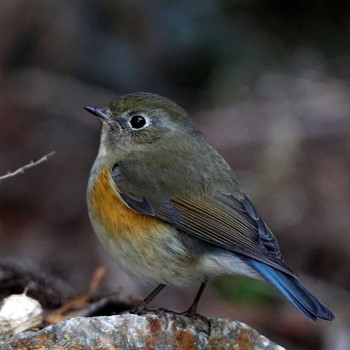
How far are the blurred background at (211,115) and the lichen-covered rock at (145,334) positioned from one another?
237 cm

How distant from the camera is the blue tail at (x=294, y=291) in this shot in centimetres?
467

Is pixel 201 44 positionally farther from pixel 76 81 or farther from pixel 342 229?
pixel 342 229

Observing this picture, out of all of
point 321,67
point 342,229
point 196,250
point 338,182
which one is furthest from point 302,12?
point 196,250

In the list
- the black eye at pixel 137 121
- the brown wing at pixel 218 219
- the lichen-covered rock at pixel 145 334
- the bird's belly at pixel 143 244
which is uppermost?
the black eye at pixel 137 121

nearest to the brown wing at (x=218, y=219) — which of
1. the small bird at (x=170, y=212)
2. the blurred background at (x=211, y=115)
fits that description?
the small bird at (x=170, y=212)

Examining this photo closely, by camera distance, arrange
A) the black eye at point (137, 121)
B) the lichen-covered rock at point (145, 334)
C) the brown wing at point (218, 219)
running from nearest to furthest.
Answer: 1. the lichen-covered rock at point (145, 334)
2. the brown wing at point (218, 219)
3. the black eye at point (137, 121)

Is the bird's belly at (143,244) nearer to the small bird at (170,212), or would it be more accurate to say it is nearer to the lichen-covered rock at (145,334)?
the small bird at (170,212)

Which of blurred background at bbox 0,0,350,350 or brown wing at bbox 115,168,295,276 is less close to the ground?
blurred background at bbox 0,0,350,350

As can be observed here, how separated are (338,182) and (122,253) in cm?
453

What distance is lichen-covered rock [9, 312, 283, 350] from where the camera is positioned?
424cm

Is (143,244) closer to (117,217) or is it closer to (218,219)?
(117,217)

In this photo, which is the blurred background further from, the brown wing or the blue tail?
the blue tail

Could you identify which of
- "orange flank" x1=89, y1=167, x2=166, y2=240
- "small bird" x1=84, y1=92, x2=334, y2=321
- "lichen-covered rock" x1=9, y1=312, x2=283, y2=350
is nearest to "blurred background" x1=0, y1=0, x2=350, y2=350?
"small bird" x1=84, y1=92, x2=334, y2=321

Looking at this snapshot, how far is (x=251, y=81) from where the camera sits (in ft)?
34.7
